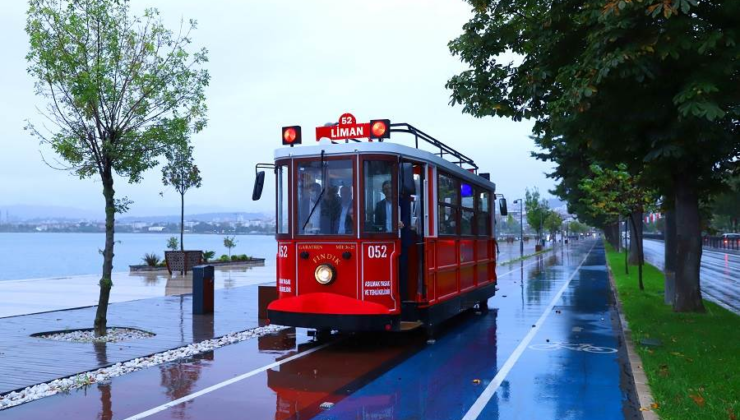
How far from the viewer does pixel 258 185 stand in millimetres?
10586

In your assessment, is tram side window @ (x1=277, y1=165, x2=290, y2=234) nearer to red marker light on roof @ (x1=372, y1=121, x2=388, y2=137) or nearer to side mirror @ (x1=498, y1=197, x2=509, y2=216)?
red marker light on roof @ (x1=372, y1=121, x2=388, y2=137)

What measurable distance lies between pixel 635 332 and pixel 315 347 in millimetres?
5344

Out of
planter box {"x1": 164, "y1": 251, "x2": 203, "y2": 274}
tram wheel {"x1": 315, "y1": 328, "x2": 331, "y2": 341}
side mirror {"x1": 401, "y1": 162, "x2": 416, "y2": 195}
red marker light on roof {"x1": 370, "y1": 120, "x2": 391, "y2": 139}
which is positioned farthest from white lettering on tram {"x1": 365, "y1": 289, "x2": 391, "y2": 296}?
planter box {"x1": 164, "y1": 251, "x2": 203, "y2": 274}

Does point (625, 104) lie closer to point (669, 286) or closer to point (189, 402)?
point (669, 286)

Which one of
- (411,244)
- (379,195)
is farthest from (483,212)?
(379,195)

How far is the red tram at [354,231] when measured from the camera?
9906 millimetres

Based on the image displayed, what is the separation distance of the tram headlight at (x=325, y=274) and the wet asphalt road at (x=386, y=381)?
1.12m

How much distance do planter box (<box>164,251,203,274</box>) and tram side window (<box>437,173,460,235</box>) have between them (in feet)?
57.5

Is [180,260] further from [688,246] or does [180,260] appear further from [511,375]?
[511,375]

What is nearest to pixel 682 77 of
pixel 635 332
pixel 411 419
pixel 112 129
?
pixel 635 332

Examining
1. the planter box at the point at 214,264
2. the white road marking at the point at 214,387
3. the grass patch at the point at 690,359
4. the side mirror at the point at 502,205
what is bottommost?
the white road marking at the point at 214,387

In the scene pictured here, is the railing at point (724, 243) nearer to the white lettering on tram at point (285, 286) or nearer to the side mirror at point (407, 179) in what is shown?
the side mirror at point (407, 179)

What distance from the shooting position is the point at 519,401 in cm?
723

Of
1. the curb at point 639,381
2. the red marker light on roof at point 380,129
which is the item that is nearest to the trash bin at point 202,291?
the red marker light on roof at point 380,129
